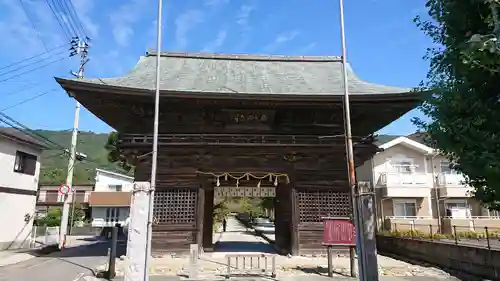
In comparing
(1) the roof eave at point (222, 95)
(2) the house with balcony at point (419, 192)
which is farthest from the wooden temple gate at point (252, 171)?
(2) the house with balcony at point (419, 192)

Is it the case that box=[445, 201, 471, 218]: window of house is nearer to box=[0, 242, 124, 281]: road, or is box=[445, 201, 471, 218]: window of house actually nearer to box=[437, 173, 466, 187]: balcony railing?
box=[437, 173, 466, 187]: balcony railing

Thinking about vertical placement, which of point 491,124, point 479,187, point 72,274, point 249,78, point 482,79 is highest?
point 249,78

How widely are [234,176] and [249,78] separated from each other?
16.8 feet

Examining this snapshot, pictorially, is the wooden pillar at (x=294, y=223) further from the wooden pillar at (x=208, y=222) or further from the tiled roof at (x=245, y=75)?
the tiled roof at (x=245, y=75)

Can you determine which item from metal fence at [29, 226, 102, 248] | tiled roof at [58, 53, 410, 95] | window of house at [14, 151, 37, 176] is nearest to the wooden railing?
tiled roof at [58, 53, 410, 95]

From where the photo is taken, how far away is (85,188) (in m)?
52.9

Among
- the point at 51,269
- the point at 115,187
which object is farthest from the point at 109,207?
the point at 51,269

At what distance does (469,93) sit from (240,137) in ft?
32.1

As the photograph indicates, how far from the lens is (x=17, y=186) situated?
20.9 meters

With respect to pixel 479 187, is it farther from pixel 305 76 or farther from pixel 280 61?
pixel 280 61

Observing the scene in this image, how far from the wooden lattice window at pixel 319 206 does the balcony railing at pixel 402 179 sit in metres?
14.4

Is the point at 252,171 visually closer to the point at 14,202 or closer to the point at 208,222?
the point at 208,222

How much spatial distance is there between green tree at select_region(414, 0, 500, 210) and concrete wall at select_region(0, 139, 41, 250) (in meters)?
21.6

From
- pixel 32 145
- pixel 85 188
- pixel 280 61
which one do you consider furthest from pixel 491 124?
pixel 85 188
